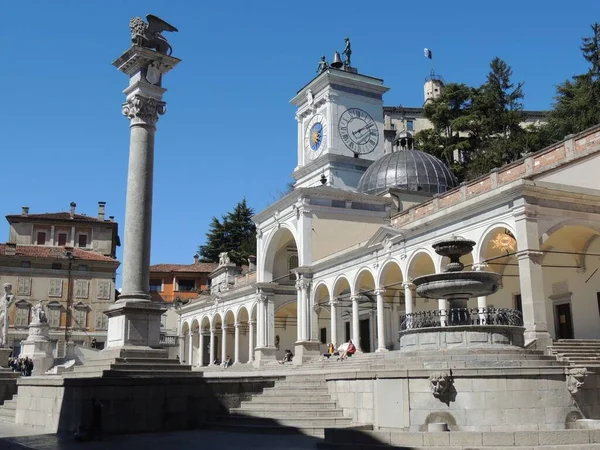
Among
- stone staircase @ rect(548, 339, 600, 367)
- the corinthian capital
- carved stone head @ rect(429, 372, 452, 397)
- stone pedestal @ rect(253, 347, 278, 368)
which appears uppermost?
the corinthian capital

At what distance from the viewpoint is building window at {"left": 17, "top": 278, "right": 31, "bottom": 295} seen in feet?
195

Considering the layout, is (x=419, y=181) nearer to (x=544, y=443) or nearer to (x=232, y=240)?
(x=544, y=443)

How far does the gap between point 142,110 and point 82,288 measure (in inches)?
1896

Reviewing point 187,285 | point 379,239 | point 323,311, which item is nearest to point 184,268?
point 187,285

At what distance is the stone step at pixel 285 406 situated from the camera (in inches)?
616

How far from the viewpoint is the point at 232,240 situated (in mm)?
75125

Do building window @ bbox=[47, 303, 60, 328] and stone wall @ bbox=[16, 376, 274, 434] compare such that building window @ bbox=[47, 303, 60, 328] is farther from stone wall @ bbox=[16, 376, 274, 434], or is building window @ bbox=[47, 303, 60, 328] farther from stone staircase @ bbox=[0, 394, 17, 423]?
stone wall @ bbox=[16, 376, 274, 434]

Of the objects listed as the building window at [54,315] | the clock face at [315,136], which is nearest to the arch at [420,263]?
the clock face at [315,136]

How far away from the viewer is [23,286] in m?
59.5

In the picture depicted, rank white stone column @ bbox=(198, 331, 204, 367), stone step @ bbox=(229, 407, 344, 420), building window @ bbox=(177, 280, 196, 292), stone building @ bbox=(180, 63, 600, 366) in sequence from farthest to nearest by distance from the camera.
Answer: building window @ bbox=(177, 280, 196, 292), white stone column @ bbox=(198, 331, 204, 367), stone building @ bbox=(180, 63, 600, 366), stone step @ bbox=(229, 407, 344, 420)

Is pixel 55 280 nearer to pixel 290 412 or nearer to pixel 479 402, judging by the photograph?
pixel 290 412

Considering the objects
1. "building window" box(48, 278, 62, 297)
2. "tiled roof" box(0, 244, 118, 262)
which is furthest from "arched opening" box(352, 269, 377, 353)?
"building window" box(48, 278, 62, 297)

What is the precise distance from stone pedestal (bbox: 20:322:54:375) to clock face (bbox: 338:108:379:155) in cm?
2419

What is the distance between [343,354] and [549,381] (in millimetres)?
16038
